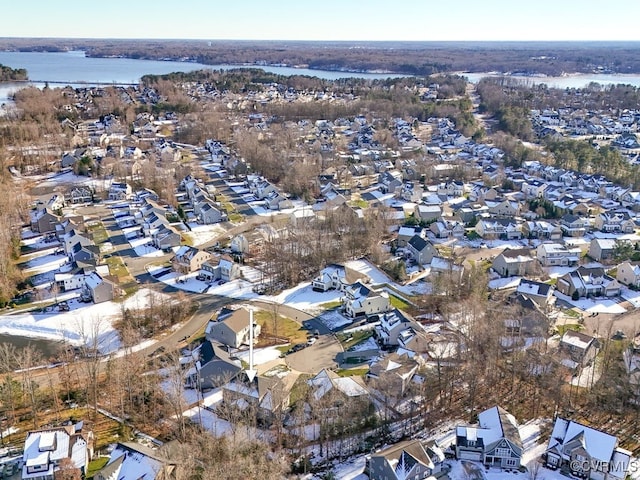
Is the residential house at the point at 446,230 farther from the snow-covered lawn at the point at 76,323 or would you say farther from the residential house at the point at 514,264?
the snow-covered lawn at the point at 76,323

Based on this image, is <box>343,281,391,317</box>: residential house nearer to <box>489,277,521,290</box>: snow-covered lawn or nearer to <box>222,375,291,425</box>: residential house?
<box>489,277,521,290</box>: snow-covered lawn

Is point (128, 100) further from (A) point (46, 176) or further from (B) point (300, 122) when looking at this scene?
(A) point (46, 176)

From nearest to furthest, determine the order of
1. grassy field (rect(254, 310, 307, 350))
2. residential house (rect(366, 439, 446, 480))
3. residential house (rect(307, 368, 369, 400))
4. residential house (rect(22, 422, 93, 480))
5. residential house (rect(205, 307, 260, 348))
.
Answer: residential house (rect(366, 439, 446, 480))
residential house (rect(22, 422, 93, 480))
residential house (rect(307, 368, 369, 400))
residential house (rect(205, 307, 260, 348))
grassy field (rect(254, 310, 307, 350))

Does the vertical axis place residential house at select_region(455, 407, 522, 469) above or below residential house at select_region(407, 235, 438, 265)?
below

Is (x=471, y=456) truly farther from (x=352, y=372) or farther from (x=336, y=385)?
(x=352, y=372)

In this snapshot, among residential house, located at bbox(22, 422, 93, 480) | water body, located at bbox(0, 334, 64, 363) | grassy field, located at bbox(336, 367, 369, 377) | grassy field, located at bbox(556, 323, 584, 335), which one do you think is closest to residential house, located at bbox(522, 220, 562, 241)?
grassy field, located at bbox(556, 323, 584, 335)
